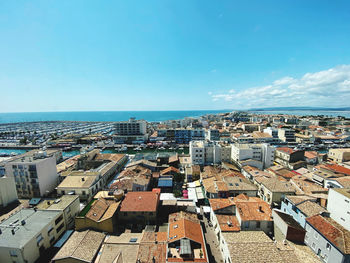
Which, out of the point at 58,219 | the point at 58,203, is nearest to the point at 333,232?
the point at 58,219

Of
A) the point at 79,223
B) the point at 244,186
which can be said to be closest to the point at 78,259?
A: the point at 79,223

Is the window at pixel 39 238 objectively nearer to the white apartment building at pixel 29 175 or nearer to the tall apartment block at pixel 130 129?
the white apartment building at pixel 29 175

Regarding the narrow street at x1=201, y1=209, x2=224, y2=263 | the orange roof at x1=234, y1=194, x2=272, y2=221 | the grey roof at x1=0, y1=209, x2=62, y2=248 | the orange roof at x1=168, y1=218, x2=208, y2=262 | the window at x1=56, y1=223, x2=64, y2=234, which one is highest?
the grey roof at x1=0, y1=209, x2=62, y2=248

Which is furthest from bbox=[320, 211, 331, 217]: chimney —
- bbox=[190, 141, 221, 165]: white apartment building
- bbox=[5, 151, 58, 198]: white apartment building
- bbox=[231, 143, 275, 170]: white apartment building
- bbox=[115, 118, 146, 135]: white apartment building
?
bbox=[115, 118, 146, 135]: white apartment building

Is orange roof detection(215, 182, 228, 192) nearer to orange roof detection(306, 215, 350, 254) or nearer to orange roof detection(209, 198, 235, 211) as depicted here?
orange roof detection(209, 198, 235, 211)

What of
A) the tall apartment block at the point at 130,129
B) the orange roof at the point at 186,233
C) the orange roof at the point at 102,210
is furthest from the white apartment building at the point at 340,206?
the tall apartment block at the point at 130,129

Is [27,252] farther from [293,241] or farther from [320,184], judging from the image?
[320,184]

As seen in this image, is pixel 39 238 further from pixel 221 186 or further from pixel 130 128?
pixel 130 128
